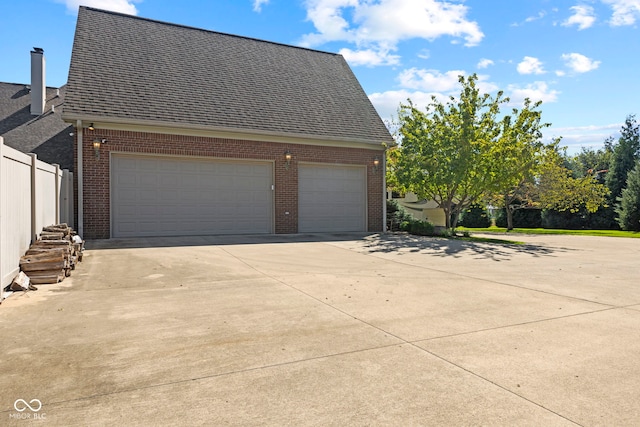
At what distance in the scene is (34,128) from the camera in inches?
587

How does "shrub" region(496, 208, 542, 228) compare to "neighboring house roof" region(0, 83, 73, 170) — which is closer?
"neighboring house roof" region(0, 83, 73, 170)

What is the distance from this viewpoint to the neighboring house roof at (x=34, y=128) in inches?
533

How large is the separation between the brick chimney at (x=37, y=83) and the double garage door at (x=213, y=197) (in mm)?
7127

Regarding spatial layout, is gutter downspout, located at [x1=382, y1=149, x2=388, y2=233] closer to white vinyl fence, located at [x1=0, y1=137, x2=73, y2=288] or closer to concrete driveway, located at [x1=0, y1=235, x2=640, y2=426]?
concrete driveway, located at [x1=0, y1=235, x2=640, y2=426]

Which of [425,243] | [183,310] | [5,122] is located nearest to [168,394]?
[183,310]

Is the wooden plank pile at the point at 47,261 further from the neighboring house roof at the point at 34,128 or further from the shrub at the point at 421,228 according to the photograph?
the shrub at the point at 421,228

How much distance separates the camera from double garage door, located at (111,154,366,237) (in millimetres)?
12383

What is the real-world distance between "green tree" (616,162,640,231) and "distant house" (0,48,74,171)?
97.1ft

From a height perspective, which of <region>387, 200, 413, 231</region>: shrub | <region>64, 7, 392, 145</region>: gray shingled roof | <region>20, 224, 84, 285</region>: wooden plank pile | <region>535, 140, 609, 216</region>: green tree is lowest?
<region>20, 224, 84, 285</region>: wooden plank pile

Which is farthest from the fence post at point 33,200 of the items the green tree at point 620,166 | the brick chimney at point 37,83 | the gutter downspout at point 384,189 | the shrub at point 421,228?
the green tree at point 620,166

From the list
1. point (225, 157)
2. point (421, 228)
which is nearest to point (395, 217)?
point (421, 228)

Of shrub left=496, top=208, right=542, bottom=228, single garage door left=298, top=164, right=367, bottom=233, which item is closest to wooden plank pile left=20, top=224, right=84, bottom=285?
single garage door left=298, top=164, right=367, bottom=233
